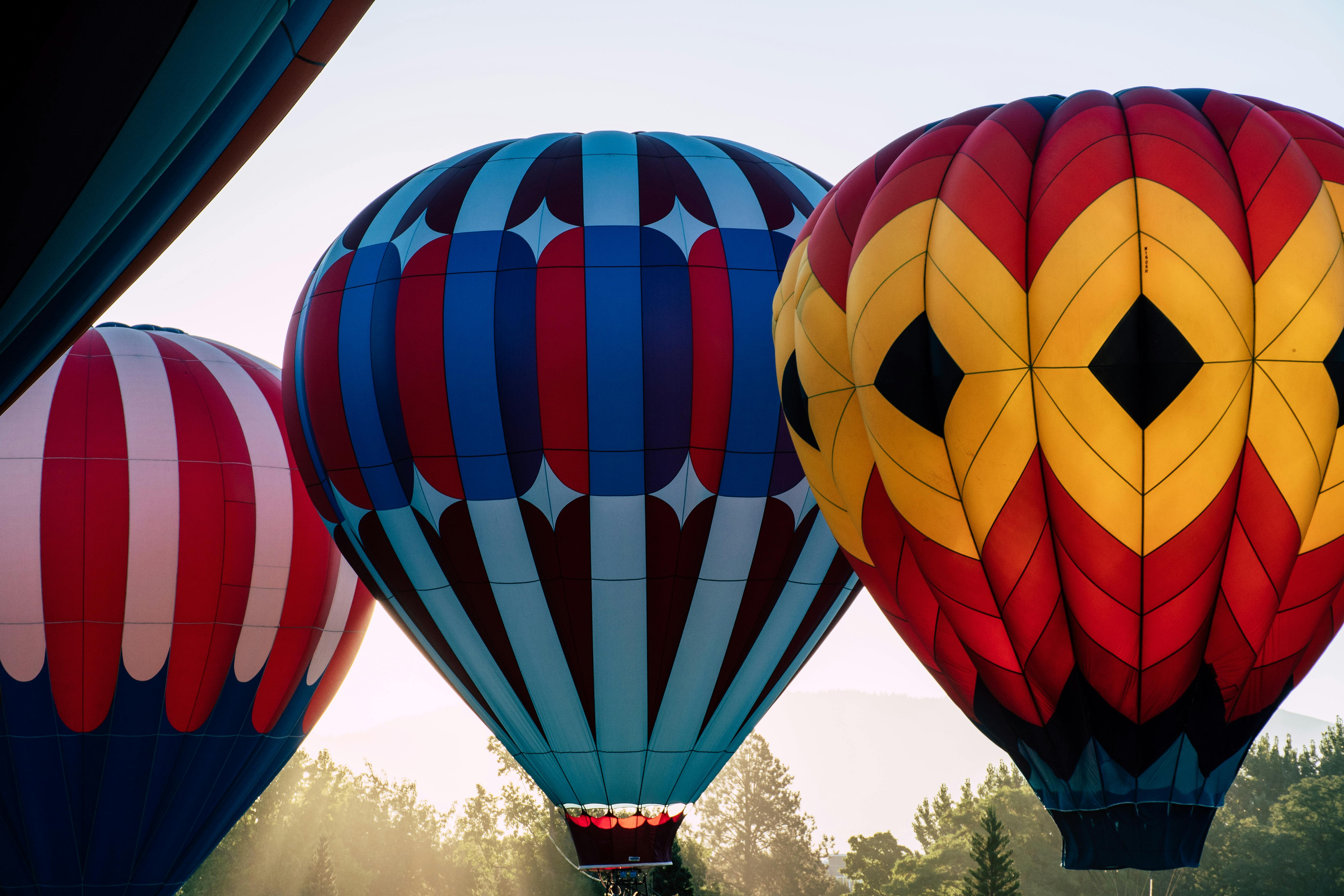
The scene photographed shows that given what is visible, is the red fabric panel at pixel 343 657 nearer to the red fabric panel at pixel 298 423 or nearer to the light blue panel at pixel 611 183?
the red fabric panel at pixel 298 423

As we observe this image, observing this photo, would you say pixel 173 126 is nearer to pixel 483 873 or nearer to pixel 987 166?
pixel 987 166

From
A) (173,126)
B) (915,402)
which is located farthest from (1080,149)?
(173,126)

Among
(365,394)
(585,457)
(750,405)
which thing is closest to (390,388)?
(365,394)

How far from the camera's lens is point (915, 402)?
5750mm

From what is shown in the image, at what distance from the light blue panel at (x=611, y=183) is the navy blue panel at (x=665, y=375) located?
51cm

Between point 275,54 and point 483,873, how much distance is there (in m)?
34.1

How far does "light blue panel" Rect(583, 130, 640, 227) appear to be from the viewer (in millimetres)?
8781

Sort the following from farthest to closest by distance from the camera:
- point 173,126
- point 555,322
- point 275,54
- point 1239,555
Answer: point 555,322 < point 1239,555 < point 275,54 < point 173,126

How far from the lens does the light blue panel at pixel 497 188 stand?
29.0 ft

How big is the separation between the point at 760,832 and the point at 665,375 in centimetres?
4180

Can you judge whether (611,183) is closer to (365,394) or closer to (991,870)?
(365,394)

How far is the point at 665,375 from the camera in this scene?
840 centimetres

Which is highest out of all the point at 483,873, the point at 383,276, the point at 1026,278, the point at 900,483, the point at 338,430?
the point at 383,276

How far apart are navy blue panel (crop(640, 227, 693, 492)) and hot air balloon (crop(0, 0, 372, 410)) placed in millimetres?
5425
